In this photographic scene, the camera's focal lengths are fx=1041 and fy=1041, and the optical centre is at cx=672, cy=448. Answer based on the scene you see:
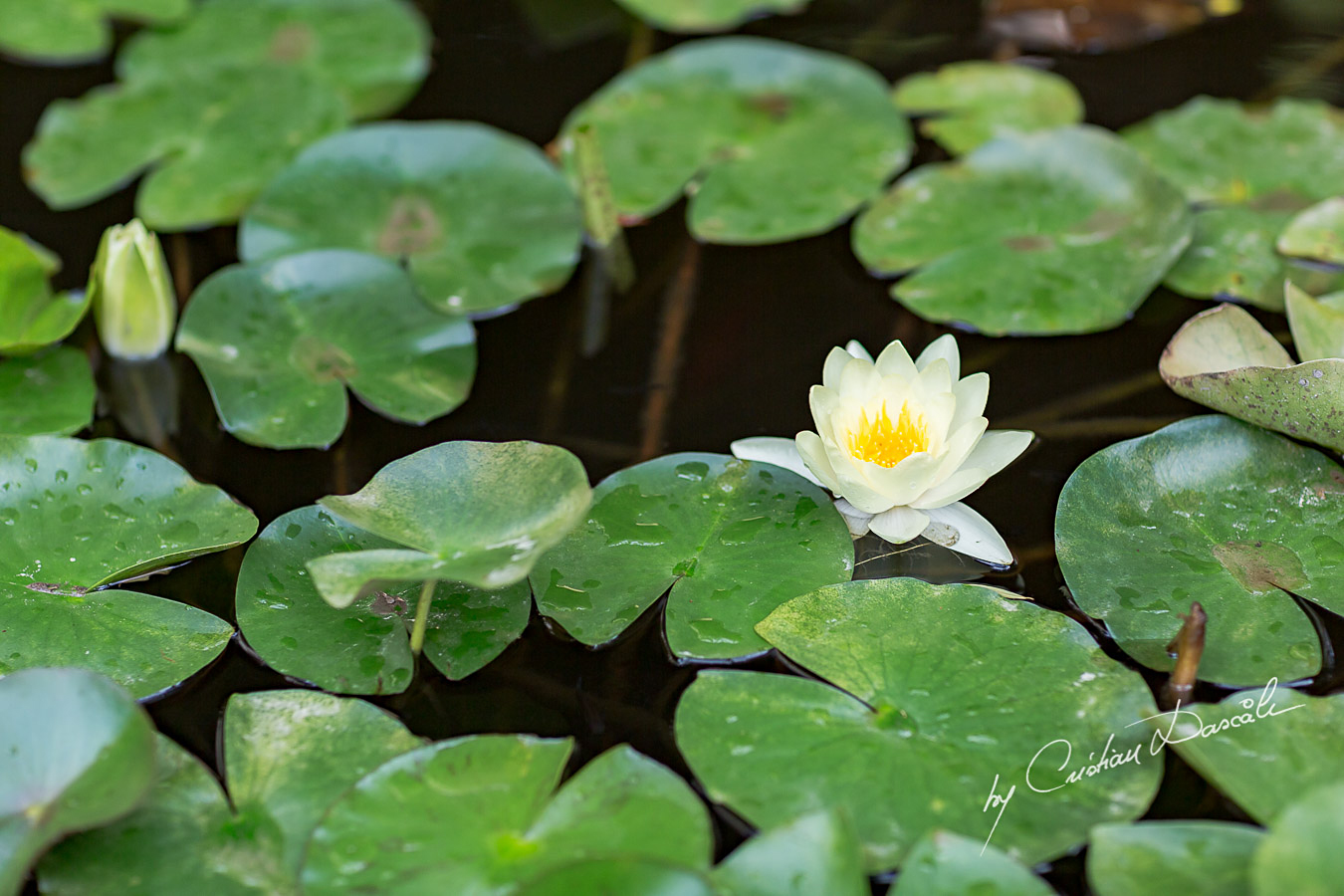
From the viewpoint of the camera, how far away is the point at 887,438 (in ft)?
4.89

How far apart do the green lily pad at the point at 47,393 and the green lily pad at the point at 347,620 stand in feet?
1.84

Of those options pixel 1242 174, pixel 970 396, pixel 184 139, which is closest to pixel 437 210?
pixel 184 139

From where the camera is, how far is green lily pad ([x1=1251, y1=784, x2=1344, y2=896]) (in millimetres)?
1007

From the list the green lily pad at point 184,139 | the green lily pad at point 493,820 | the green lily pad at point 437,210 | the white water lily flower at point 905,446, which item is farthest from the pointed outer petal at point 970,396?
the green lily pad at point 184,139

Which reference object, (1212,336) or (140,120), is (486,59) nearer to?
(140,120)

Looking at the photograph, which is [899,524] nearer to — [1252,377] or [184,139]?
[1252,377]

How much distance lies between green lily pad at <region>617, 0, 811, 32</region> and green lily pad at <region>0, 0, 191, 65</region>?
1231mm

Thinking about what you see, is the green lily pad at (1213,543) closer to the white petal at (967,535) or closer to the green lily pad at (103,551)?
the white petal at (967,535)

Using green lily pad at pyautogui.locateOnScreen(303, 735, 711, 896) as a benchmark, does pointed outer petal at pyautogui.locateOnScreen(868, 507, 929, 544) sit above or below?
above

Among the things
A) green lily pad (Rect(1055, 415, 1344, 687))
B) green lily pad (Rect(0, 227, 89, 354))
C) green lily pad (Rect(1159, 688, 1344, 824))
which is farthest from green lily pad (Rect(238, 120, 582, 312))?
green lily pad (Rect(1159, 688, 1344, 824))

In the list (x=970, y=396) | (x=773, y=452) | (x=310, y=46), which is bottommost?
(x=773, y=452)

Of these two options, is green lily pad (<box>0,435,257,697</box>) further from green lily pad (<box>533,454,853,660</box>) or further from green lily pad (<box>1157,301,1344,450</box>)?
green lily pad (<box>1157,301,1344,450</box>)

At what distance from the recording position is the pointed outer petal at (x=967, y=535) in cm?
148

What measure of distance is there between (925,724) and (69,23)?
2832mm
